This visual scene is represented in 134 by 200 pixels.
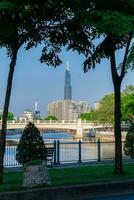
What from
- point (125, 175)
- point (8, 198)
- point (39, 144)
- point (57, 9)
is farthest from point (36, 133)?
point (8, 198)

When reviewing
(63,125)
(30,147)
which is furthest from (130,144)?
(63,125)

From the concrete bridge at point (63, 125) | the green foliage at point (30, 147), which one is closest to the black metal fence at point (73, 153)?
the green foliage at point (30, 147)

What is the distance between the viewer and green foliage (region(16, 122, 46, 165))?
84.9ft

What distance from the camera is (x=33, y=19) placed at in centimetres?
1847

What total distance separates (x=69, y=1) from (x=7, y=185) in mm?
5305

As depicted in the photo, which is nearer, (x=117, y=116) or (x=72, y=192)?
(x=72, y=192)

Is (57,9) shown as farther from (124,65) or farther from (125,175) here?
(125,175)

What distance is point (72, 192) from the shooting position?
16.2m

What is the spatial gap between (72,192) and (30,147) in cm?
980

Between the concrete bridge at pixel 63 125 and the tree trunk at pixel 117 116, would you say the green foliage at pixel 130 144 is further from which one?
the concrete bridge at pixel 63 125

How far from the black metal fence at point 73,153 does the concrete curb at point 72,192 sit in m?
11.1

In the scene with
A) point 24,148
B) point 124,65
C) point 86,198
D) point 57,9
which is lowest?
point 86,198

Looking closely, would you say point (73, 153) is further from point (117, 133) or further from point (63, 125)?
point (63, 125)

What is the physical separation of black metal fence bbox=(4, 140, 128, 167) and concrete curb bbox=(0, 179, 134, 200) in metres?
11.1
